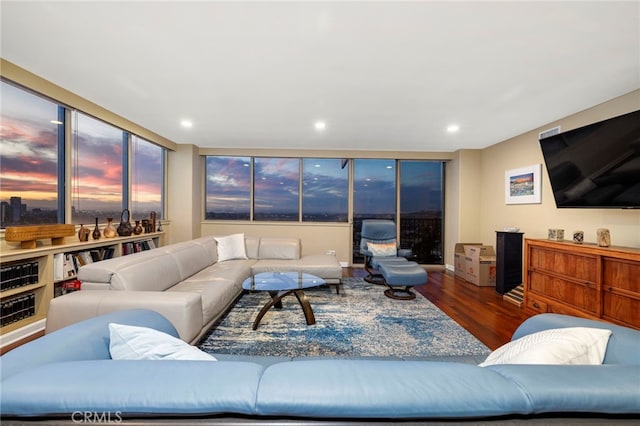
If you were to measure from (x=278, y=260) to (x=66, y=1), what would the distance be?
3.53m

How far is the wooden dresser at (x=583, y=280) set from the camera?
7.72 feet

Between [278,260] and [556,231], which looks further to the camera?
[278,260]

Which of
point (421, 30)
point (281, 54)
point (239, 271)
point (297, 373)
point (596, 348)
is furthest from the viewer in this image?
point (239, 271)

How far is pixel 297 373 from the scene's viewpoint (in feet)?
2.32

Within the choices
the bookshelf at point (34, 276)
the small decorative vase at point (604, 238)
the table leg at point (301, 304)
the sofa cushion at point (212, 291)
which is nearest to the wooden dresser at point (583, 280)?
the small decorative vase at point (604, 238)

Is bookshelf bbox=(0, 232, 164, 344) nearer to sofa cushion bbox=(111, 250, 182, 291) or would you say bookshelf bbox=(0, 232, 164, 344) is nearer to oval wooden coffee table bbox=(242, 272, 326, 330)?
sofa cushion bbox=(111, 250, 182, 291)

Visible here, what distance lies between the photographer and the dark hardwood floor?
270 cm

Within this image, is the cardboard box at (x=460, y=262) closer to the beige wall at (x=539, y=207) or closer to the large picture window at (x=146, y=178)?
the beige wall at (x=539, y=207)

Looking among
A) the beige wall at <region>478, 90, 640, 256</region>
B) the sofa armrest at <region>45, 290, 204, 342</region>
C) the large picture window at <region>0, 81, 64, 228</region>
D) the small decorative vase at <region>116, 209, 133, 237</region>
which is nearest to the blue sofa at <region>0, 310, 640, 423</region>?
the sofa armrest at <region>45, 290, 204, 342</region>

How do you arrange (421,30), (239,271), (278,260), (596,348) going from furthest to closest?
1. (278,260)
2. (239,271)
3. (421,30)
4. (596,348)

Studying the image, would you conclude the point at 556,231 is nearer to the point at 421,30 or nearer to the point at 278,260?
the point at 421,30

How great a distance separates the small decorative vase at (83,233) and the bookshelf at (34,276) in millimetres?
70

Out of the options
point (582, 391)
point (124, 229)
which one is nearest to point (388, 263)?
point (582, 391)

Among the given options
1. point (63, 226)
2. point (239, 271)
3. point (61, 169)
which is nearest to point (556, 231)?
point (239, 271)
